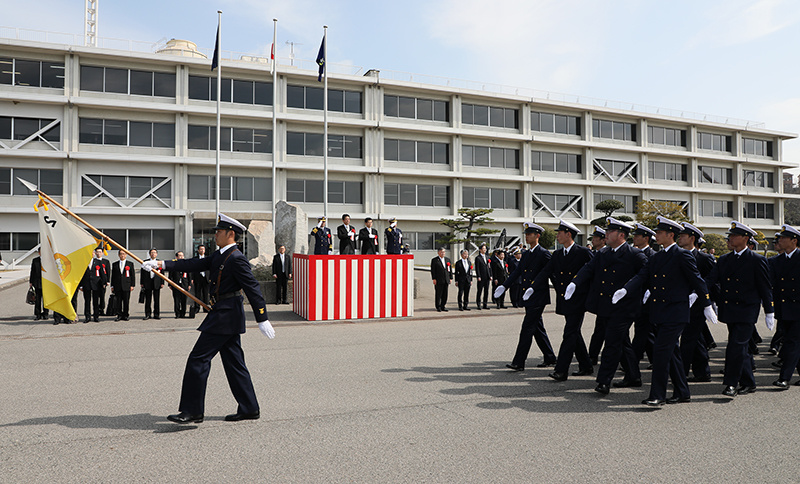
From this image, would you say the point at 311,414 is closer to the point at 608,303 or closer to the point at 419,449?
the point at 419,449

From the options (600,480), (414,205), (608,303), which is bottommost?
(600,480)

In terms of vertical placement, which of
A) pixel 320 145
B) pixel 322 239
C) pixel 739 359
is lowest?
pixel 739 359

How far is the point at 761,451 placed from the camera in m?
4.51

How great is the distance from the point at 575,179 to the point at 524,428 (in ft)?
145

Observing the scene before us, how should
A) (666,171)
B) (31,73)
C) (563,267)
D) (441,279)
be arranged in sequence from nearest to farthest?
1. (563,267)
2. (441,279)
3. (31,73)
4. (666,171)

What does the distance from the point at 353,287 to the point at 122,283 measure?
18.6 ft

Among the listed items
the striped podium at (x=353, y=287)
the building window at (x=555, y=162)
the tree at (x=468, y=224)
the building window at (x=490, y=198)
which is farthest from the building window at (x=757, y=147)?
the striped podium at (x=353, y=287)

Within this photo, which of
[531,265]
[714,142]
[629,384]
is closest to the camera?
[629,384]

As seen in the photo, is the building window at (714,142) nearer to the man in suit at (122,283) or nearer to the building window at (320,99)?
the building window at (320,99)

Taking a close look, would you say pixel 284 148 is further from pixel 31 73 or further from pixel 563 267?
pixel 563 267

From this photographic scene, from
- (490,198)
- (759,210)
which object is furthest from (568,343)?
(759,210)

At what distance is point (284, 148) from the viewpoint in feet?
123

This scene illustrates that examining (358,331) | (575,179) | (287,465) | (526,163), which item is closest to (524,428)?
(287,465)

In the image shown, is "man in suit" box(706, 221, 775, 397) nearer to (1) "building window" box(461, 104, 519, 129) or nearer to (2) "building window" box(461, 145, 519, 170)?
(2) "building window" box(461, 145, 519, 170)
